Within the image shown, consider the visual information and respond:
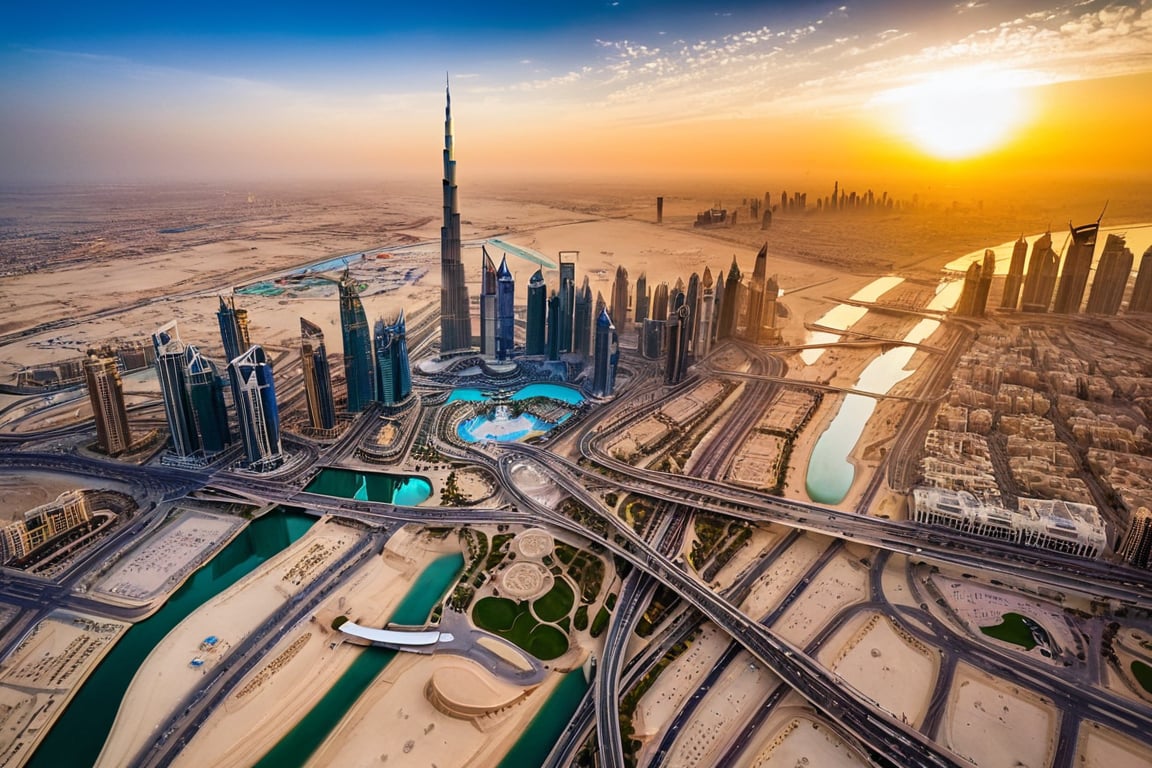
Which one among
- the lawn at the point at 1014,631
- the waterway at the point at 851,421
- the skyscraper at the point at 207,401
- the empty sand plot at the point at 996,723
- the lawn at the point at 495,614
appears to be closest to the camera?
the empty sand plot at the point at 996,723

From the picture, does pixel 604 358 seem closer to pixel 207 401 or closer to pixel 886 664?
pixel 207 401

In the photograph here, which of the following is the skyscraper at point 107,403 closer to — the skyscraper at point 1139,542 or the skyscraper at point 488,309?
the skyscraper at point 488,309

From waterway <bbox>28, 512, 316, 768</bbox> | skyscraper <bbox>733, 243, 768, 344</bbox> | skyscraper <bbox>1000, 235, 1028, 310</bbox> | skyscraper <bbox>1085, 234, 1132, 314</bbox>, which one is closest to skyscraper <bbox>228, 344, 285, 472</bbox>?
waterway <bbox>28, 512, 316, 768</bbox>

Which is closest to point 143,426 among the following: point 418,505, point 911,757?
point 418,505

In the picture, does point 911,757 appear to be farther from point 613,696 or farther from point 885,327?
point 885,327

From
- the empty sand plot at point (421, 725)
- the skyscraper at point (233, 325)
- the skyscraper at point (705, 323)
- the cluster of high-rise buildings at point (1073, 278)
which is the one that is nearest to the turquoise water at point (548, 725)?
the empty sand plot at point (421, 725)

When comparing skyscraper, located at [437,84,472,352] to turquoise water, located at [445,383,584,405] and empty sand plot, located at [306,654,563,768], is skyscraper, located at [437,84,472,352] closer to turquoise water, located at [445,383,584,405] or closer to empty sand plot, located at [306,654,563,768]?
turquoise water, located at [445,383,584,405]

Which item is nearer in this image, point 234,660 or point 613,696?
point 613,696
